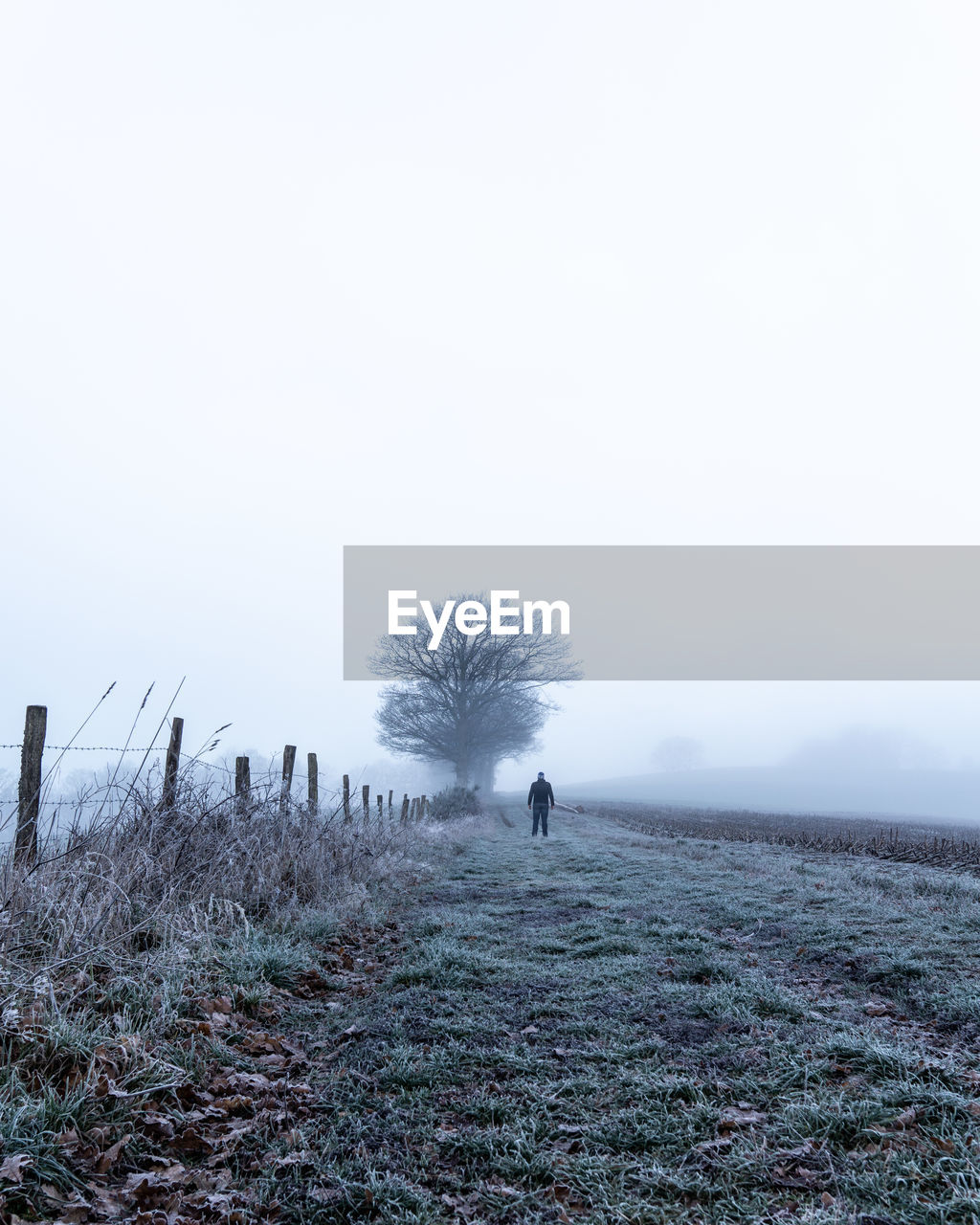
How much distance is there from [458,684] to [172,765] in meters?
31.7

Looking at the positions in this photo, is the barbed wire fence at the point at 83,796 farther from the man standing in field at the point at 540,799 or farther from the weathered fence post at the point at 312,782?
the man standing in field at the point at 540,799

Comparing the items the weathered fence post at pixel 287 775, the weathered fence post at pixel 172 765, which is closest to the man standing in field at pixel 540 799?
the weathered fence post at pixel 287 775

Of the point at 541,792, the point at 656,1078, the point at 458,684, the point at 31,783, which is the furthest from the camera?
the point at 458,684

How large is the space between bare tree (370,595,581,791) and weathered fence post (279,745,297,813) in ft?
87.7

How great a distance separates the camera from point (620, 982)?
5504 millimetres

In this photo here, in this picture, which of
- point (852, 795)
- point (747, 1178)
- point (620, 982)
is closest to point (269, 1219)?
point (747, 1178)

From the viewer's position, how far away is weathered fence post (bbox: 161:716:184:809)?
7008 millimetres

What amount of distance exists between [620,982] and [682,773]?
127325mm

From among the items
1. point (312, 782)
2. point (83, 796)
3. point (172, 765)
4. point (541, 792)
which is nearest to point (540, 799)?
point (541, 792)

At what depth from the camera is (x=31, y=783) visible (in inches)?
229

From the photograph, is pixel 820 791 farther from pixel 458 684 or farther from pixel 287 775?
pixel 287 775

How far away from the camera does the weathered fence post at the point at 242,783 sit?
26.5ft

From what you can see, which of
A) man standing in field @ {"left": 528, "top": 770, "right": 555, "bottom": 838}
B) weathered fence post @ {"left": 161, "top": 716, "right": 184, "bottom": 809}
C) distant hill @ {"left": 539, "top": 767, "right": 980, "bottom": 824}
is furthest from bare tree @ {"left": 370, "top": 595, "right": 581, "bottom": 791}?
weathered fence post @ {"left": 161, "top": 716, "right": 184, "bottom": 809}

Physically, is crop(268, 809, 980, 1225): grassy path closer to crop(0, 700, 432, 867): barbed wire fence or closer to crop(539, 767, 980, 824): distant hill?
crop(0, 700, 432, 867): barbed wire fence
